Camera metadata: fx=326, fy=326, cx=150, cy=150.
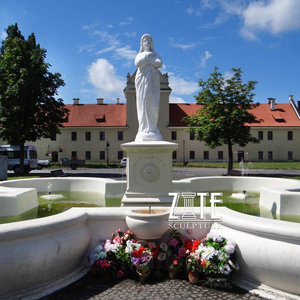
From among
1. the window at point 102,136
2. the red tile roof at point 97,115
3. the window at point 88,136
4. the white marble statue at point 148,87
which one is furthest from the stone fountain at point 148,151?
the window at point 88,136

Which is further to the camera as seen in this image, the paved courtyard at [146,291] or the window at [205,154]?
the window at [205,154]

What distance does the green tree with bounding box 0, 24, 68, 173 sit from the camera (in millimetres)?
24734

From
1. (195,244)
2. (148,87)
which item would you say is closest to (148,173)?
(148,87)

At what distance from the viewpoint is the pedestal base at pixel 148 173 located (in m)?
7.28

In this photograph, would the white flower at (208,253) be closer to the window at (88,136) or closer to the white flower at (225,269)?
the white flower at (225,269)

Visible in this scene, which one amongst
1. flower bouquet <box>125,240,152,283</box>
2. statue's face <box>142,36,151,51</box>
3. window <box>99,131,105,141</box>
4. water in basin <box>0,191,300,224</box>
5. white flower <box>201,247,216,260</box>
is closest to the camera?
white flower <box>201,247,216,260</box>

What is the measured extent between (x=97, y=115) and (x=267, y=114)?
86.7 ft

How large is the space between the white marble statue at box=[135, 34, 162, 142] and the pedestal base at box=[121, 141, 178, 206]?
0.45m

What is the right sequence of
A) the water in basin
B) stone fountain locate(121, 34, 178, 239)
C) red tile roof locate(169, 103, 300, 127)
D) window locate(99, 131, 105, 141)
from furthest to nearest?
window locate(99, 131, 105, 141) → red tile roof locate(169, 103, 300, 127) → stone fountain locate(121, 34, 178, 239) → the water in basin

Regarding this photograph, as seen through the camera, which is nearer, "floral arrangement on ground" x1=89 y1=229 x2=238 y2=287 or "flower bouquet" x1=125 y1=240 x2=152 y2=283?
"floral arrangement on ground" x1=89 y1=229 x2=238 y2=287

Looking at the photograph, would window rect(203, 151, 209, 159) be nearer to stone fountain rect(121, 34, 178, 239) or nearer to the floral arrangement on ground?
stone fountain rect(121, 34, 178, 239)

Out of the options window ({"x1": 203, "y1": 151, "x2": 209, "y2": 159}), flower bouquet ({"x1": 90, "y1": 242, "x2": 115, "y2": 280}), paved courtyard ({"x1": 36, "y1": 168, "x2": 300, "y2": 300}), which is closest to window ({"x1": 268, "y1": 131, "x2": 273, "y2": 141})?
window ({"x1": 203, "y1": 151, "x2": 209, "y2": 159})

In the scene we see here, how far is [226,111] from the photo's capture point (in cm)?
2456

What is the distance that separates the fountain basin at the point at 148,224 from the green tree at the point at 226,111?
19931 mm
